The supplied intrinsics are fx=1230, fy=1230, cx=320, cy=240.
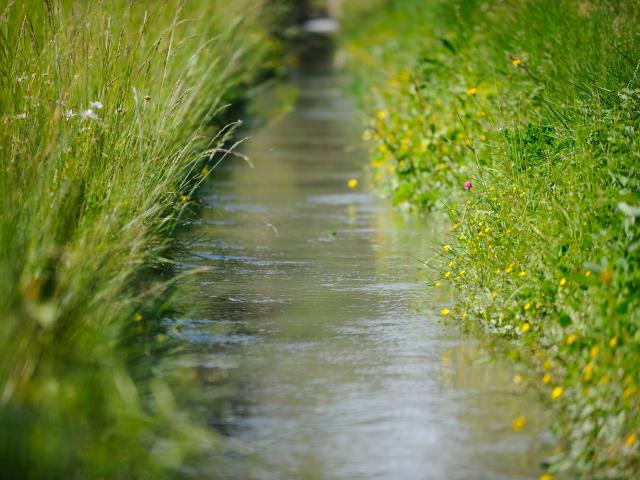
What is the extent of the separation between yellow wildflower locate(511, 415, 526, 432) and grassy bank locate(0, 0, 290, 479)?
1082mm

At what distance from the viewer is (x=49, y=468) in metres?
3.65

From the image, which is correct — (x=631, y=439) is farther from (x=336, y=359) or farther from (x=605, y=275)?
(x=336, y=359)

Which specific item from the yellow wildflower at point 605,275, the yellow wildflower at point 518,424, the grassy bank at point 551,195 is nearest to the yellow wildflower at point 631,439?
the grassy bank at point 551,195

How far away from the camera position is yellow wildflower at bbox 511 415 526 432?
4371mm

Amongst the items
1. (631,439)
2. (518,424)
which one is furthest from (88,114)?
(631,439)

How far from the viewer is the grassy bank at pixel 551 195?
4.39 metres

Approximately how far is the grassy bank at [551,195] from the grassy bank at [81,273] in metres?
1.41

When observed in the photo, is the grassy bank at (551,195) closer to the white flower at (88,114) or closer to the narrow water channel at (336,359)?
the narrow water channel at (336,359)

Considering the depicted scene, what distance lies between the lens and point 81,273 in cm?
471

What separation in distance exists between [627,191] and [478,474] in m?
1.80

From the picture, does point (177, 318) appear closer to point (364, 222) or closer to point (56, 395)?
point (56, 395)

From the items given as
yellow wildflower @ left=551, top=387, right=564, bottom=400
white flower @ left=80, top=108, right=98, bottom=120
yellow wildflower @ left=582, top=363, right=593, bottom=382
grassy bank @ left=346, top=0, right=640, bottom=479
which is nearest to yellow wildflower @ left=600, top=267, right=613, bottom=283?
grassy bank @ left=346, top=0, right=640, bottom=479

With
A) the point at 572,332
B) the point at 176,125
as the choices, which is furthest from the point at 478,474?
the point at 176,125

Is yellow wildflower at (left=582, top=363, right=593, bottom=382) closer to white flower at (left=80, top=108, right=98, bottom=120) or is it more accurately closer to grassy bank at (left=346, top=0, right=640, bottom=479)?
grassy bank at (left=346, top=0, right=640, bottom=479)
